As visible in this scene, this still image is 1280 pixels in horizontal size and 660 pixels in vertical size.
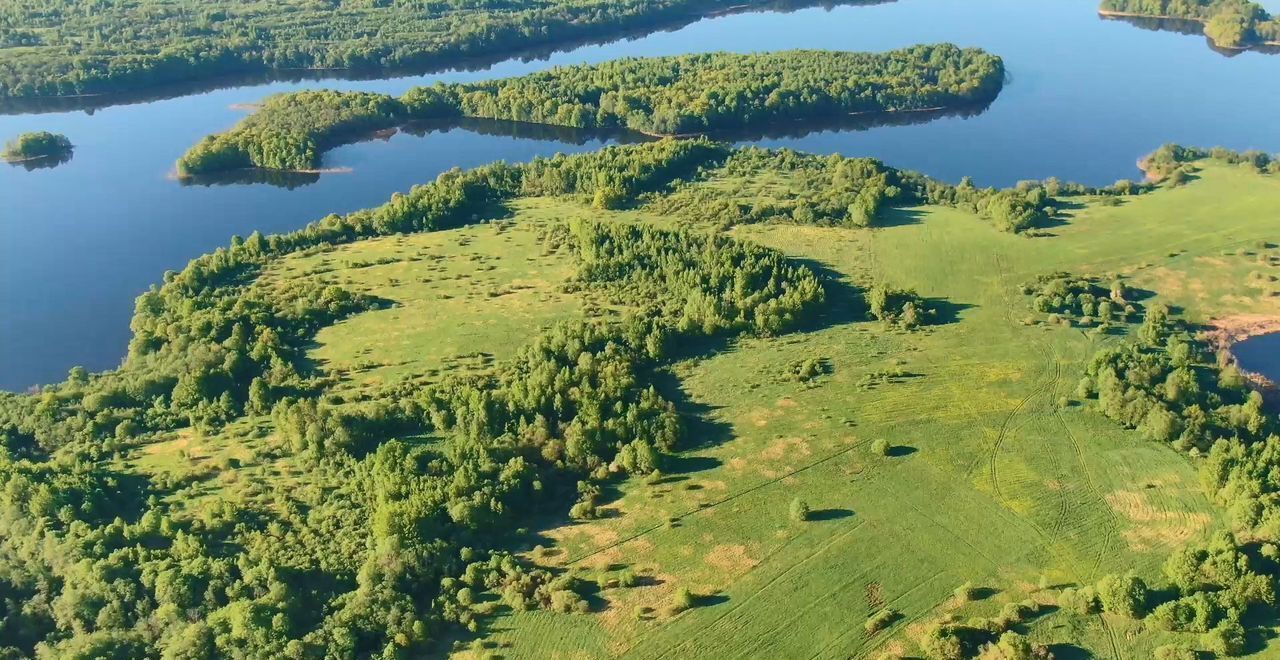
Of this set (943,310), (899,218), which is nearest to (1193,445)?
(943,310)

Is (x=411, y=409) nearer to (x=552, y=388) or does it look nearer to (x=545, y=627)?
(x=552, y=388)

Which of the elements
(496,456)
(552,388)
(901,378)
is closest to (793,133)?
(901,378)

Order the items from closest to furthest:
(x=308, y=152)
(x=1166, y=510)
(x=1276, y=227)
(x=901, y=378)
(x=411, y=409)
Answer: (x=1166, y=510), (x=411, y=409), (x=901, y=378), (x=1276, y=227), (x=308, y=152)

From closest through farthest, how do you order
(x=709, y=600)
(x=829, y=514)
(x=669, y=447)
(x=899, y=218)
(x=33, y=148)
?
(x=709, y=600)
(x=829, y=514)
(x=669, y=447)
(x=899, y=218)
(x=33, y=148)

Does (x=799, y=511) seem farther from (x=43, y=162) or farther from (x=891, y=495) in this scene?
(x=43, y=162)

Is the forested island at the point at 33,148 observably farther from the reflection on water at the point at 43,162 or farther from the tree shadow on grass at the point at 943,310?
the tree shadow on grass at the point at 943,310

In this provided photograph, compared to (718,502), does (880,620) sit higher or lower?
lower
